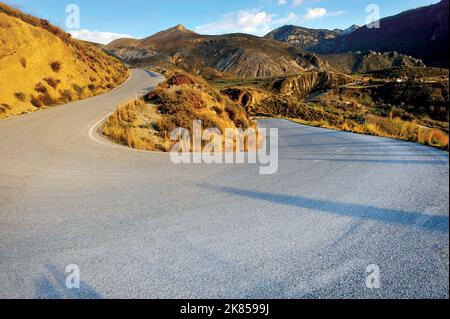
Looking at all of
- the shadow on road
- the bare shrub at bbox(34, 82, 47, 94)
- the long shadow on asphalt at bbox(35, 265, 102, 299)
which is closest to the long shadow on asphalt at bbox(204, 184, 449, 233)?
the shadow on road

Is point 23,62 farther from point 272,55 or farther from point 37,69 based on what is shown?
point 272,55

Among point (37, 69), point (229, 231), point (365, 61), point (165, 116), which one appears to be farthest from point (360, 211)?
point (365, 61)

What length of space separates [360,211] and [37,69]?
24.7 meters

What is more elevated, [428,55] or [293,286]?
[428,55]

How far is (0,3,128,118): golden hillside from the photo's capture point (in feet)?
56.7

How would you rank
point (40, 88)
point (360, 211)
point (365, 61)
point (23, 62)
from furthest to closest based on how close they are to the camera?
point (365, 61), point (23, 62), point (40, 88), point (360, 211)

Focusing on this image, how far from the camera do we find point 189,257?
9.18 ft

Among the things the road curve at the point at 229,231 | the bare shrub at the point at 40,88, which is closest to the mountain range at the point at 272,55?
the bare shrub at the point at 40,88

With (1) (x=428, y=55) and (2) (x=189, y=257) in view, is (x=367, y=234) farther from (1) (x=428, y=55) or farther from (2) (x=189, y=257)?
(1) (x=428, y=55)

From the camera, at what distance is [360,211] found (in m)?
3.55

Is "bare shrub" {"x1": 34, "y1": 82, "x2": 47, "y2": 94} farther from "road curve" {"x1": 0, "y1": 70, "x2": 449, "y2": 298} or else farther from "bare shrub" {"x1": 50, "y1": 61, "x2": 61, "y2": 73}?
"road curve" {"x1": 0, "y1": 70, "x2": 449, "y2": 298}
